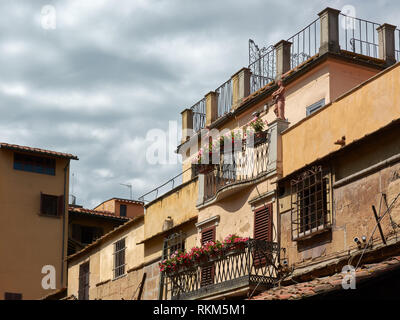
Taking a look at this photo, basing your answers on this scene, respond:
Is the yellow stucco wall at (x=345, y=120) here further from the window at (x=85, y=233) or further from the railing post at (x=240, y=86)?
the window at (x=85, y=233)

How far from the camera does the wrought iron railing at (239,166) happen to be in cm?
2036

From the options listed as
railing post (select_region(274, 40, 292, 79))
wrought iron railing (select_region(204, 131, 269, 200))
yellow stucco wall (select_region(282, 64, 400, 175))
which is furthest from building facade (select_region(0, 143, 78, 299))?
yellow stucco wall (select_region(282, 64, 400, 175))

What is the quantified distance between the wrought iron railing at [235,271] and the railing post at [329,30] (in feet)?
18.3

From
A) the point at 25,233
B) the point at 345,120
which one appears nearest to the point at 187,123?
the point at 345,120

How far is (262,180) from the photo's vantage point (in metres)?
20.1


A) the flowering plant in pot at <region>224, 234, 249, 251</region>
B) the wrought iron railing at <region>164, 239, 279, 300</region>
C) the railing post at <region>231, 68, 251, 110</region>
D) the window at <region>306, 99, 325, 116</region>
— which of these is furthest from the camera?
the railing post at <region>231, 68, 251, 110</region>

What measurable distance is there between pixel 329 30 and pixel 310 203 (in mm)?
5755

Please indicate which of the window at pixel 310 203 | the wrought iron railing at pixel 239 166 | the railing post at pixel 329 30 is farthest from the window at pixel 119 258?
the window at pixel 310 203

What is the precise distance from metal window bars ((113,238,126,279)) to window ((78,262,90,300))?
2771 millimetres

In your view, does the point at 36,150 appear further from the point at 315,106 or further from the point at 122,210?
the point at 315,106

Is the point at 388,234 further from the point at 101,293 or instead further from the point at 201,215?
the point at 101,293

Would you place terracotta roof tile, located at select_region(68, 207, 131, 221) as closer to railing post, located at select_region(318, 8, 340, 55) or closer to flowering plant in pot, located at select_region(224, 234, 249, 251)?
railing post, located at select_region(318, 8, 340, 55)

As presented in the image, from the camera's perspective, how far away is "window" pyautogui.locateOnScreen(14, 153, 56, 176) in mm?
42062
